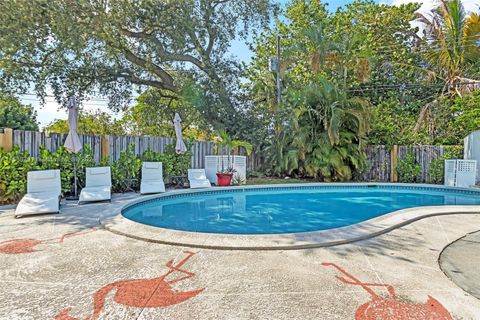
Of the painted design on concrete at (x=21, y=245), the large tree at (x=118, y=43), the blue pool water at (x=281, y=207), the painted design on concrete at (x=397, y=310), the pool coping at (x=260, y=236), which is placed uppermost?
the large tree at (x=118, y=43)

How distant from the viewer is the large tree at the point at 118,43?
9.43 m

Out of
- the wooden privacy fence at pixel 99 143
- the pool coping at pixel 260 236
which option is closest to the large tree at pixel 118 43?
the wooden privacy fence at pixel 99 143

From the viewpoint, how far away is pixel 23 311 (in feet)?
7.39

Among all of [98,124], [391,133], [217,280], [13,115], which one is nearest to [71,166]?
[217,280]

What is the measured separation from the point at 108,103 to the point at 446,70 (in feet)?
53.6

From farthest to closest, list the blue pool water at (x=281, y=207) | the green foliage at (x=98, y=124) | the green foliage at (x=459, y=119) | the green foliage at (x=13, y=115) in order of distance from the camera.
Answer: the green foliage at (x=98, y=124) → the green foliage at (x=459, y=119) → the green foliage at (x=13, y=115) → the blue pool water at (x=281, y=207)

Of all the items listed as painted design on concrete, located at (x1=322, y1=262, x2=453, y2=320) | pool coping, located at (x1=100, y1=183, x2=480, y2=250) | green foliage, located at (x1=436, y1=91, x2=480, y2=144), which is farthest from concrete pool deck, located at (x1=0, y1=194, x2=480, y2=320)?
green foliage, located at (x1=436, y1=91, x2=480, y2=144)

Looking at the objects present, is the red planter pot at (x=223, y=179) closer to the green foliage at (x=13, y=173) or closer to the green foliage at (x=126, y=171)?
the green foliage at (x=126, y=171)

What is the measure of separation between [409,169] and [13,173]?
13010 mm

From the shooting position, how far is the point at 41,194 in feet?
20.4

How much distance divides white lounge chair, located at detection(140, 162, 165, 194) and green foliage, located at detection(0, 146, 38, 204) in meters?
2.60

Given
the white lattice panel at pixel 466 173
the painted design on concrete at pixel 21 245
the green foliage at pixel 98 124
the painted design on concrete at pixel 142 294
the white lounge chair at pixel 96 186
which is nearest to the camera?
the painted design on concrete at pixel 142 294

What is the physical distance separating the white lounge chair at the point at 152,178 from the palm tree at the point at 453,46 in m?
11.6

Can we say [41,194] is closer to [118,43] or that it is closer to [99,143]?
[99,143]
